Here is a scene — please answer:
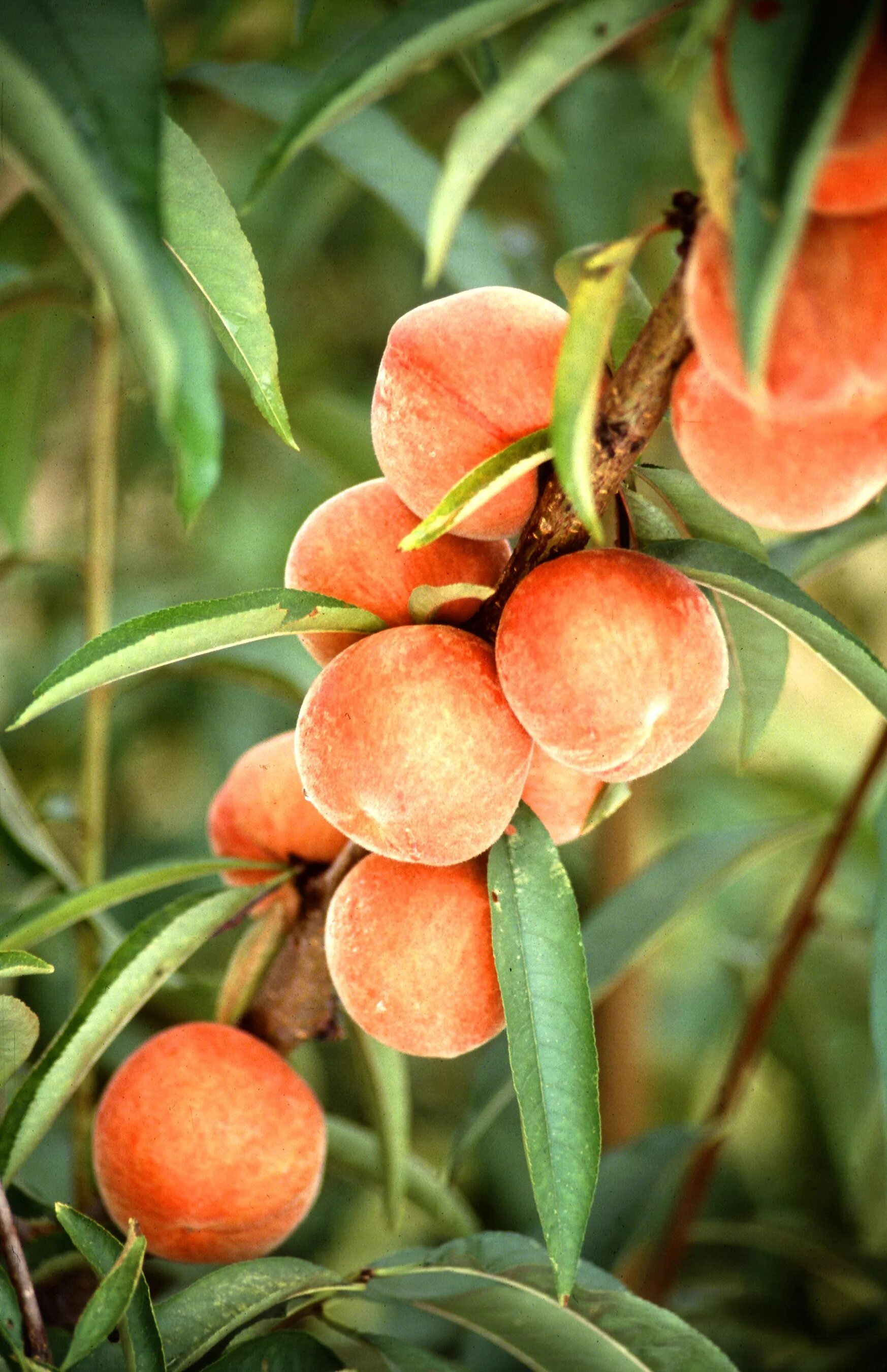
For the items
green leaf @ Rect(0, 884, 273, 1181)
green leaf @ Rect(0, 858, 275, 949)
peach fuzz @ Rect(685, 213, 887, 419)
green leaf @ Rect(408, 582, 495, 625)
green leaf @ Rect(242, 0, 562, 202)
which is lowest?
green leaf @ Rect(0, 884, 273, 1181)

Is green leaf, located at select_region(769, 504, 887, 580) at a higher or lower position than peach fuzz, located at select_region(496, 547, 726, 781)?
lower

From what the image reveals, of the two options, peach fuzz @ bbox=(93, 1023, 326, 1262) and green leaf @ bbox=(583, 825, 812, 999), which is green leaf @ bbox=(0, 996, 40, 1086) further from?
green leaf @ bbox=(583, 825, 812, 999)

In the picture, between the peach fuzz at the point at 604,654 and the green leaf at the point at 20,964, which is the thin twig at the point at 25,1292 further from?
the peach fuzz at the point at 604,654

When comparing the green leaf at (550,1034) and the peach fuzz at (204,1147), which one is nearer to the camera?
the green leaf at (550,1034)

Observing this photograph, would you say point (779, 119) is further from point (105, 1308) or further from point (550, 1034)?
point (105, 1308)

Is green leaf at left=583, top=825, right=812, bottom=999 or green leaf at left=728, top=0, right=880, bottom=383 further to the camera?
green leaf at left=583, top=825, right=812, bottom=999

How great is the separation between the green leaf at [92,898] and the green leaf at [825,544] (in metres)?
0.46

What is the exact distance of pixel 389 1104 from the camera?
2.71 feet

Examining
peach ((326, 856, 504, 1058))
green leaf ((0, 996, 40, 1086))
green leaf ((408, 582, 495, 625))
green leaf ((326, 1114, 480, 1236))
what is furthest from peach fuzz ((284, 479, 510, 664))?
green leaf ((326, 1114, 480, 1236))

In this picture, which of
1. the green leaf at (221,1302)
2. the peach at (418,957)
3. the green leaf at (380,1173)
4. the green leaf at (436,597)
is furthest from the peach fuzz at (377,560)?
the green leaf at (380,1173)

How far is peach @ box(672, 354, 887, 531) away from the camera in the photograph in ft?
1.58

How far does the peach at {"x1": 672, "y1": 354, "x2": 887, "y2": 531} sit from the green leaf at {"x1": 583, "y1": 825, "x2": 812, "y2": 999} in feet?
2.00

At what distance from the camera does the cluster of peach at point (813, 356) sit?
15.9 inches

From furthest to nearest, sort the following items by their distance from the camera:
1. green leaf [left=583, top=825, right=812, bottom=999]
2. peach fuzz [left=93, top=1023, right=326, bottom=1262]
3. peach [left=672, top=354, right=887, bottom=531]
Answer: green leaf [left=583, top=825, right=812, bottom=999], peach fuzz [left=93, top=1023, right=326, bottom=1262], peach [left=672, top=354, right=887, bottom=531]
